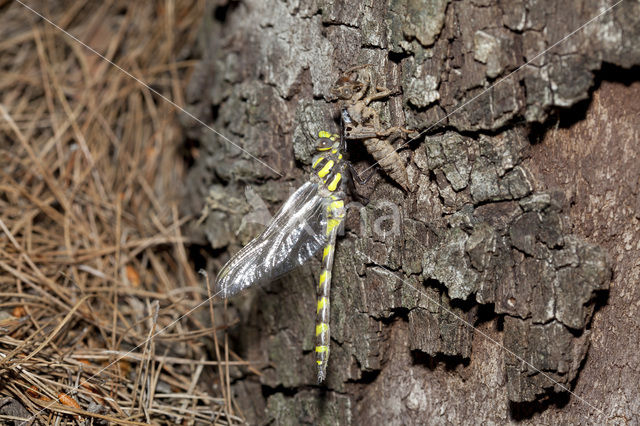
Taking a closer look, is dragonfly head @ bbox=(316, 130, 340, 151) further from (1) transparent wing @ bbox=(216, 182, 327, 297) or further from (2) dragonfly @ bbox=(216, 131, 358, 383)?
(1) transparent wing @ bbox=(216, 182, 327, 297)

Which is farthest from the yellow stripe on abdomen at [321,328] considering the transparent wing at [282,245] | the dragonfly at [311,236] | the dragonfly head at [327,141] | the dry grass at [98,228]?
the dragonfly head at [327,141]

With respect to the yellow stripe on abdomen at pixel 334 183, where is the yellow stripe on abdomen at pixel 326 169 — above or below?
above

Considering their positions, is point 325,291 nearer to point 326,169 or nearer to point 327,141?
point 326,169

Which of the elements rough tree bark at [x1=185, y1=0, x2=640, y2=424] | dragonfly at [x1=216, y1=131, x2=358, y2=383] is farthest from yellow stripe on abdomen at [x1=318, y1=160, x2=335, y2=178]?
rough tree bark at [x1=185, y1=0, x2=640, y2=424]

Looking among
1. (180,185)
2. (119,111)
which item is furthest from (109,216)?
(119,111)

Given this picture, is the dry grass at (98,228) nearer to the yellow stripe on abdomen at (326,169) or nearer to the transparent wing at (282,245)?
the transparent wing at (282,245)

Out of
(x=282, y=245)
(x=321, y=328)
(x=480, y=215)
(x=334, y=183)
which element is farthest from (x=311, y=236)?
(x=480, y=215)

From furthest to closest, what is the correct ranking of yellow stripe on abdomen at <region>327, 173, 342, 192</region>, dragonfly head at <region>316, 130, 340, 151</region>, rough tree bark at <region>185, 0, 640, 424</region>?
yellow stripe on abdomen at <region>327, 173, 342, 192</region> < dragonfly head at <region>316, 130, 340, 151</region> < rough tree bark at <region>185, 0, 640, 424</region>
